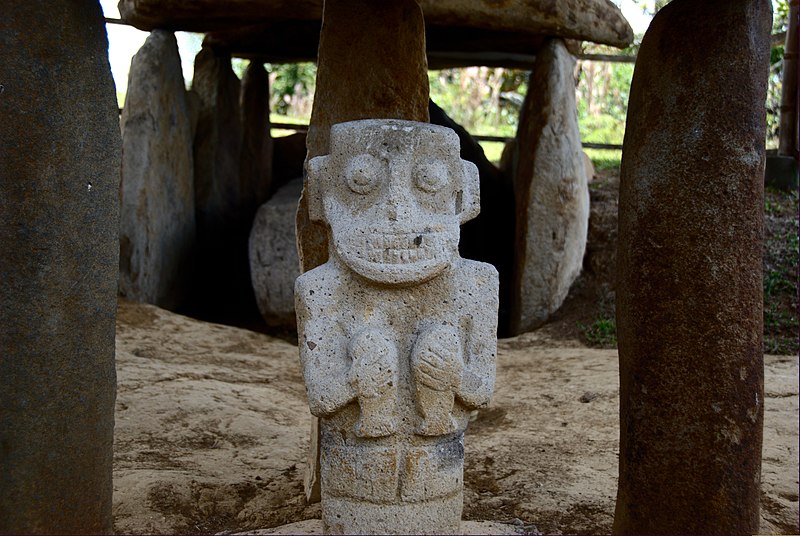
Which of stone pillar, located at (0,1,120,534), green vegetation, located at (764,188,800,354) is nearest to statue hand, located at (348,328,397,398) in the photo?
stone pillar, located at (0,1,120,534)

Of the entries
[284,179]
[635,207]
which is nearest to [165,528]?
[635,207]

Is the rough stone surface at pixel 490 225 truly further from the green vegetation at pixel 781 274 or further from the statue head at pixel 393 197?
the statue head at pixel 393 197

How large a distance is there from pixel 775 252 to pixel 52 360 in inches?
260

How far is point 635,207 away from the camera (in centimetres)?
328

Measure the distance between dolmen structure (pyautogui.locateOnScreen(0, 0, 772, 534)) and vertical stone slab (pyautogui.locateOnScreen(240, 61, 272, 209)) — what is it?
6610 millimetres

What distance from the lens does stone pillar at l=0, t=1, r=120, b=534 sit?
2805 millimetres

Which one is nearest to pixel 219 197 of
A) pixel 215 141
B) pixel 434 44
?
pixel 215 141

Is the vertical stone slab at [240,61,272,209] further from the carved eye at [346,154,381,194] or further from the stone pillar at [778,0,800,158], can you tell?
the carved eye at [346,154,381,194]

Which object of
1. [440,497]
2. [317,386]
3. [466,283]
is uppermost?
[466,283]

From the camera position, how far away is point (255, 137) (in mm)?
9773

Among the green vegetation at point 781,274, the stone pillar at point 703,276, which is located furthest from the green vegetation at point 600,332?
the stone pillar at point 703,276

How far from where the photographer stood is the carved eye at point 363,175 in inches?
116

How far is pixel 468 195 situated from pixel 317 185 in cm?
Result: 50

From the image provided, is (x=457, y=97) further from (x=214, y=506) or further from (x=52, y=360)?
(x=52, y=360)
